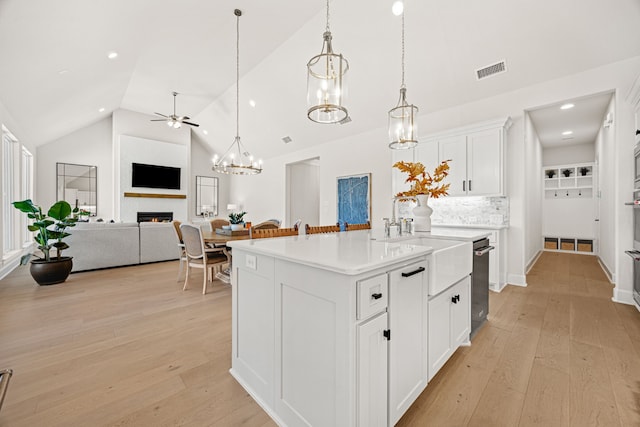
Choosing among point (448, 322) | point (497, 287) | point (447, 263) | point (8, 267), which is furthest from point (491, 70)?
point (8, 267)

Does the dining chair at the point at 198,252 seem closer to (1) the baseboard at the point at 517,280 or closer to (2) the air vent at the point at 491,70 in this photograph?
(1) the baseboard at the point at 517,280

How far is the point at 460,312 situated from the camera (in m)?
1.98

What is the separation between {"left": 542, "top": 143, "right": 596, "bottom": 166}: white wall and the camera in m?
6.59

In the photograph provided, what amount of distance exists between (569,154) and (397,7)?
675 centimetres

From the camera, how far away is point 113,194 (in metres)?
8.00

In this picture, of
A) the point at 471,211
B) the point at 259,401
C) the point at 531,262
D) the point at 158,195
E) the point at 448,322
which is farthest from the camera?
the point at 158,195

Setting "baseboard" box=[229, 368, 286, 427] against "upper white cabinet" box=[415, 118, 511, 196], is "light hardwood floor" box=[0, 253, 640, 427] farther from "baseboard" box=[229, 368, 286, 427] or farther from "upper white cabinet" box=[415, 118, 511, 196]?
"upper white cabinet" box=[415, 118, 511, 196]

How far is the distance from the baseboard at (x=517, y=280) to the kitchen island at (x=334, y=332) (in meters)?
3.19

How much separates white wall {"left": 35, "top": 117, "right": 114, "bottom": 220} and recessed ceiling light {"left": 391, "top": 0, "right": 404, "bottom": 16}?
8.94m

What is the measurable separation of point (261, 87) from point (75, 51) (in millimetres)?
3108

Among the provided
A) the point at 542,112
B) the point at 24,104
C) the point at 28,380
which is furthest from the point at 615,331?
the point at 24,104

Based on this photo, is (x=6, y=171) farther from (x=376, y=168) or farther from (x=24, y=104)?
(x=376, y=168)

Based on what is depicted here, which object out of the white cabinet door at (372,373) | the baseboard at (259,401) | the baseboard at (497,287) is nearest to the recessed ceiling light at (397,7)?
the white cabinet door at (372,373)

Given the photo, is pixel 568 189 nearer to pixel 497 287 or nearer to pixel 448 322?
pixel 497 287
